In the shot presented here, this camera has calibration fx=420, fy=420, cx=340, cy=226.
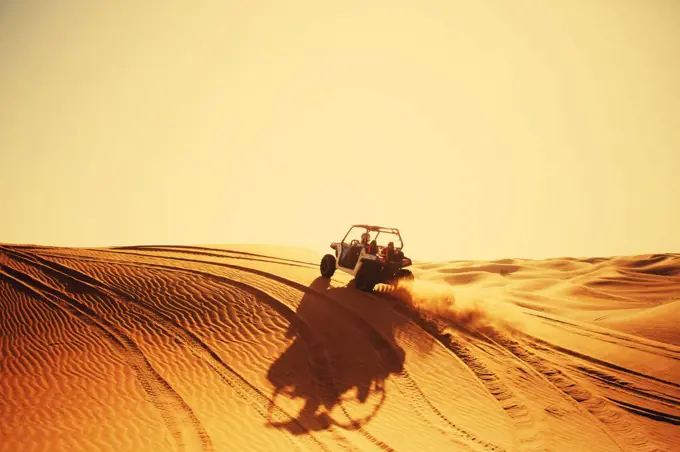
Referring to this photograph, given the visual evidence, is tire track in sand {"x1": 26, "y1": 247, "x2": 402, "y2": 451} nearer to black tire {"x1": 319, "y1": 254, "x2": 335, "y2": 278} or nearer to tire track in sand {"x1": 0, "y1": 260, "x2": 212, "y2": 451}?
tire track in sand {"x1": 0, "y1": 260, "x2": 212, "y2": 451}

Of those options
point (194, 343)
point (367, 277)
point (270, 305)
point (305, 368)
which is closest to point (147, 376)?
point (194, 343)

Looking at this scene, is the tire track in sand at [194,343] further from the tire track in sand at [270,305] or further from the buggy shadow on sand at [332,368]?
the buggy shadow on sand at [332,368]

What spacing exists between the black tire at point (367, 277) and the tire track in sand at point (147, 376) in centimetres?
623

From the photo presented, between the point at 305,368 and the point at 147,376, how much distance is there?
9.77 ft

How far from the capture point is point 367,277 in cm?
1248

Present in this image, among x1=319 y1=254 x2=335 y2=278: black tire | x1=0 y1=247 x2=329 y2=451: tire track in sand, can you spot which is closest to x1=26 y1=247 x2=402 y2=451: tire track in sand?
x1=0 y1=247 x2=329 y2=451: tire track in sand

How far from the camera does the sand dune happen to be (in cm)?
632

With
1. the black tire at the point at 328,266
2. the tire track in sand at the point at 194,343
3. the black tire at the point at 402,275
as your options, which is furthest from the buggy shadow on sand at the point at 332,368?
the black tire at the point at 328,266

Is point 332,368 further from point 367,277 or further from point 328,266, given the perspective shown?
point 328,266

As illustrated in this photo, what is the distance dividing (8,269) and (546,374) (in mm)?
17732

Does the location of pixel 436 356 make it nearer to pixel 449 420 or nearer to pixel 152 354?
pixel 449 420

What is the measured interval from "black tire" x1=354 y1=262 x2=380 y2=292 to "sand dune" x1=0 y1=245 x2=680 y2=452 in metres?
0.37

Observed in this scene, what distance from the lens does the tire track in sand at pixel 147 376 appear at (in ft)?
19.7

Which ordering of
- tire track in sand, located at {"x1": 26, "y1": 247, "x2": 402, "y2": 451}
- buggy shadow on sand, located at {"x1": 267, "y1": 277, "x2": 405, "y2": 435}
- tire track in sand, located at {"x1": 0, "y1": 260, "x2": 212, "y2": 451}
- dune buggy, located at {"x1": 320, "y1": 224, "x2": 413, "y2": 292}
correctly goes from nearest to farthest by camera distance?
tire track in sand, located at {"x1": 0, "y1": 260, "x2": 212, "y2": 451} < tire track in sand, located at {"x1": 26, "y1": 247, "x2": 402, "y2": 451} < buggy shadow on sand, located at {"x1": 267, "y1": 277, "x2": 405, "y2": 435} < dune buggy, located at {"x1": 320, "y1": 224, "x2": 413, "y2": 292}
